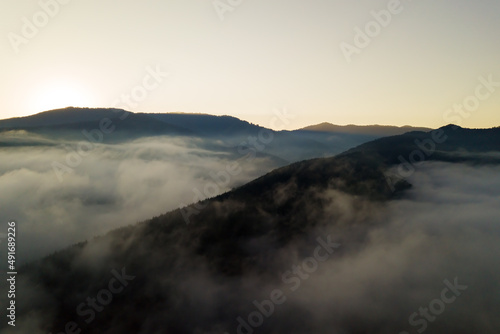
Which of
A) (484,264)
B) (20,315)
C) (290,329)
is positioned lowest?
(290,329)

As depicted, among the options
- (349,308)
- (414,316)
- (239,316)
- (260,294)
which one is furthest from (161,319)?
(414,316)

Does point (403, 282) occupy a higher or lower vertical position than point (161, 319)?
higher

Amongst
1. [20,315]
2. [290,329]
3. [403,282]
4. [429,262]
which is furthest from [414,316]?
[20,315]

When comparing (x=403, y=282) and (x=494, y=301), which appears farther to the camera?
(x=403, y=282)

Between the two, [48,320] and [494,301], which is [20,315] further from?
[494,301]

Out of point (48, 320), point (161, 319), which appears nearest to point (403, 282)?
point (161, 319)

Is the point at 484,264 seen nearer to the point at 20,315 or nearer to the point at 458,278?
the point at 458,278

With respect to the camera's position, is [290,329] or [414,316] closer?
[414,316]

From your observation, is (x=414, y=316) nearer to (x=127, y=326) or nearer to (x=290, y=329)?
(x=290, y=329)

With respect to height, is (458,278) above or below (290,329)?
above
